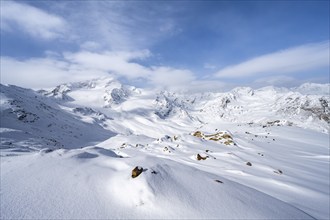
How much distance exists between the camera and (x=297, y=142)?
26.2 meters

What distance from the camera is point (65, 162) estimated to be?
28.0 feet

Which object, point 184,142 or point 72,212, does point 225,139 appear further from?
point 72,212

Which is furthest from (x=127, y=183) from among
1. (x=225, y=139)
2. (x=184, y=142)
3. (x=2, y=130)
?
(x=2, y=130)

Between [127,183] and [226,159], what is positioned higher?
[127,183]

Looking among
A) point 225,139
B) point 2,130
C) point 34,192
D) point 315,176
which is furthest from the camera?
point 2,130

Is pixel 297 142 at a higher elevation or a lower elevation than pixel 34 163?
lower

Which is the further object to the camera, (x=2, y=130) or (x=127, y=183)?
(x=2, y=130)

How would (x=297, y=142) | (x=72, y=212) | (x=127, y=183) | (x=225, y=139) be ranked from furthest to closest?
(x=297, y=142) < (x=225, y=139) < (x=127, y=183) < (x=72, y=212)

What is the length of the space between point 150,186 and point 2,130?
8710cm

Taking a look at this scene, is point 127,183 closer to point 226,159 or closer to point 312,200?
point 312,200

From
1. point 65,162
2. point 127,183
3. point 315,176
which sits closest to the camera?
point 127,183

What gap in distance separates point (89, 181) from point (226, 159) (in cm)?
1047

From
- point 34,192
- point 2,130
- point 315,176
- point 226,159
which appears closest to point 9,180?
point 34,192

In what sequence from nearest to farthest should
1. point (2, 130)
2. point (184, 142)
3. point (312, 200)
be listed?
point (312, 200)
point (184, 142)
point (2, 130)
